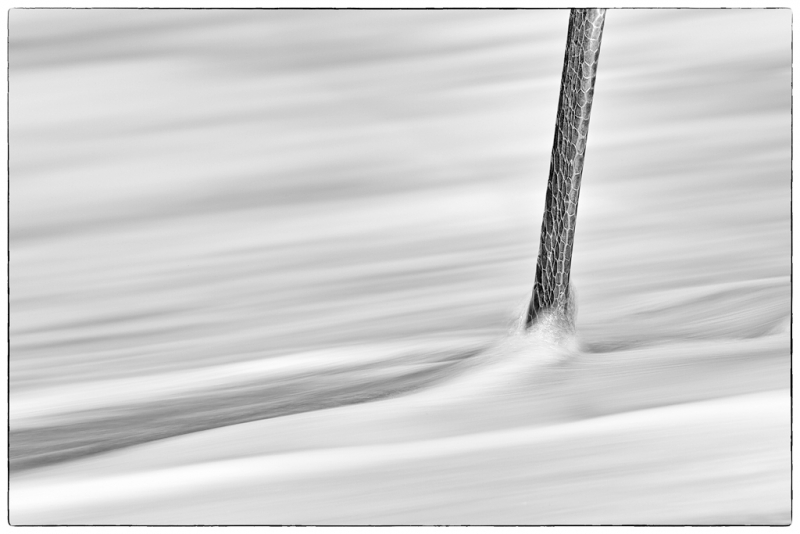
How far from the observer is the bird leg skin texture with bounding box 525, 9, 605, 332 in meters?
2.13

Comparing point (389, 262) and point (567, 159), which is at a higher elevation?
point (567, 159)

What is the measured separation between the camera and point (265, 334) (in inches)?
82.7

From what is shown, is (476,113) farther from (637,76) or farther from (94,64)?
(94,64)

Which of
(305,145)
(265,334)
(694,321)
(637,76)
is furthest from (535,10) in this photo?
(265,334)

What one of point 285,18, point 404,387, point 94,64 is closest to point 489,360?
point 404,387

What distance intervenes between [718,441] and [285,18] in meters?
1.53

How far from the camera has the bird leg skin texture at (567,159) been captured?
83.9 inches

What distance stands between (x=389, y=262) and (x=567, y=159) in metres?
0.52

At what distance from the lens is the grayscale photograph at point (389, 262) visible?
2092 millimetres

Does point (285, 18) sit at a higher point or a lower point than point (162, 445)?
higher

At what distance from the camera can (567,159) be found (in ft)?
6.99

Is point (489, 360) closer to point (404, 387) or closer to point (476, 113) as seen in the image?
point (404, 387)

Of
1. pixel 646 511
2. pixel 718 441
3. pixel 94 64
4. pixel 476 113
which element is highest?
pixel 94 64

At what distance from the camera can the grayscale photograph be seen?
6.86 ft
